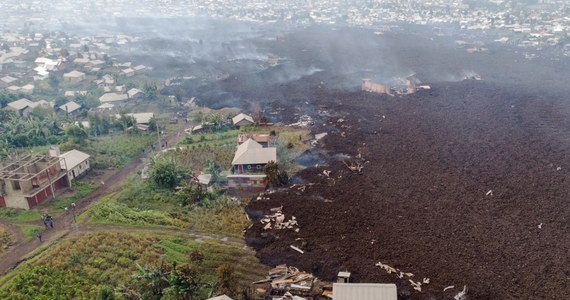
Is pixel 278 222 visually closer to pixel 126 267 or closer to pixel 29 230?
pixel 126 267

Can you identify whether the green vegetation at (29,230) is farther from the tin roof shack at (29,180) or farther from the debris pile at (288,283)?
the debris pile at (288,283)

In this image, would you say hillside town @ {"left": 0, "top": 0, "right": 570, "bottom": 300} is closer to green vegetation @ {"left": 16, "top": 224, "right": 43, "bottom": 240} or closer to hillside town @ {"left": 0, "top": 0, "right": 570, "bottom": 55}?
green vegetation @ {"left": 16, "top": 224, "right": 43, "bottom": 240}

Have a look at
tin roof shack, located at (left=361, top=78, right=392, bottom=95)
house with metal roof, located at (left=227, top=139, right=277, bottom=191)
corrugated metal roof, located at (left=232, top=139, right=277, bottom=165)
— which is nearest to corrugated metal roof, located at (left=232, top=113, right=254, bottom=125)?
house with metal roof, located at (left=227, top=139, right=277, bottom=191)

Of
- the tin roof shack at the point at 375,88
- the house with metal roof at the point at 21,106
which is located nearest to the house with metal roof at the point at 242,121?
the tin roof shack at the point at 375,88

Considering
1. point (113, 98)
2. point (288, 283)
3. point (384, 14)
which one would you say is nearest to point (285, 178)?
point (288, 283)

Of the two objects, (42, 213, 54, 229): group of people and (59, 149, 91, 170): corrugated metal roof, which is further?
(59, 149, 91, 170): corrugated metal roof
